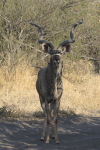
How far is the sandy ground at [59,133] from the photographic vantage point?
522 centimetres

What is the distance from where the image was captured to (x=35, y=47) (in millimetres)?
12906

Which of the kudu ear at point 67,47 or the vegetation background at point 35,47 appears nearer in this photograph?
the kudu ear at point 67,47

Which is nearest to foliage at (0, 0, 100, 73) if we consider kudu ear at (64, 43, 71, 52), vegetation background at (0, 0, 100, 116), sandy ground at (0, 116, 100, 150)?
vegetation background at (0, 0, 100, 116)

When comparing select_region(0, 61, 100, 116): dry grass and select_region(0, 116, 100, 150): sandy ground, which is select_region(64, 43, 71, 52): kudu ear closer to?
select_region(0, 116, 100, 150): sandy ground

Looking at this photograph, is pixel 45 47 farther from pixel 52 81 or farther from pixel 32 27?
pixel 32 27

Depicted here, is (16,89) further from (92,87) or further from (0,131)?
(0,131)

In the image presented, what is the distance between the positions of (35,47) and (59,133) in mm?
7224

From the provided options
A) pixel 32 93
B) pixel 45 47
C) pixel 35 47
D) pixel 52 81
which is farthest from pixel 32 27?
pixel 52 81

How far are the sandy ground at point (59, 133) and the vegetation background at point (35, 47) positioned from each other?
2.33 m

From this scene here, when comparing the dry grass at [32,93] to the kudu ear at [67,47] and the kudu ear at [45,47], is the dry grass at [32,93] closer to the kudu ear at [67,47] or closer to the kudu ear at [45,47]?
the kudu ear at [45,47]

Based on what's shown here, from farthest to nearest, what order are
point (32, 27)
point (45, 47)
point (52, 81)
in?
1. point (32, 27)
2. point (45, 47)
3. point (52, 81)

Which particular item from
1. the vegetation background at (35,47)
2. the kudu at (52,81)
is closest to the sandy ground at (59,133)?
the kudu at (52,81)

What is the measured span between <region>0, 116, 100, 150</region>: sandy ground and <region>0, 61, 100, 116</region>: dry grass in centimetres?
119

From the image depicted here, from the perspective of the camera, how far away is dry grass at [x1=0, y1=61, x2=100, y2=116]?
9.27 meters
